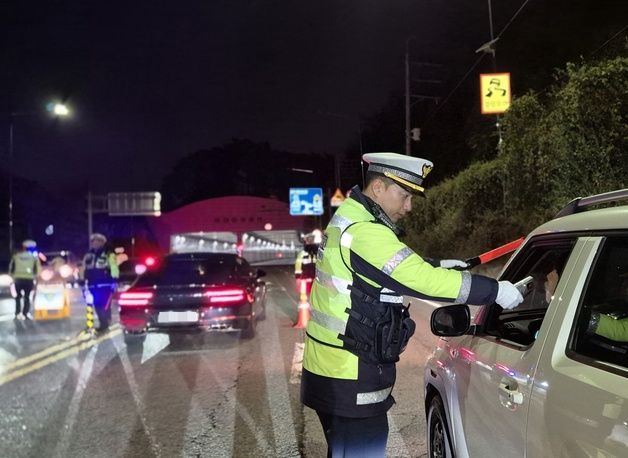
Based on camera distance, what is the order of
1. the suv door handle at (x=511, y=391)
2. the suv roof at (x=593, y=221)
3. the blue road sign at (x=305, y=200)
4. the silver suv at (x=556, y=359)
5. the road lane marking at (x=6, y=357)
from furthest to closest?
the blue road sign at (x=305, y=200) < the road lane marking at (x=6, y=357) < the suv door handle at (x=511, y=391) < the suv roof at (x=593, y=221) < the silver suv at (x=556, y=359)

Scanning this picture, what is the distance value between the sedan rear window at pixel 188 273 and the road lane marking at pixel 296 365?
5.17 feet

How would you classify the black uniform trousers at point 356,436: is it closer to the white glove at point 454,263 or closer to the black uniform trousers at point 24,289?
the white glove at point 454,263

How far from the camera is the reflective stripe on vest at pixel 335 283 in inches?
97.4

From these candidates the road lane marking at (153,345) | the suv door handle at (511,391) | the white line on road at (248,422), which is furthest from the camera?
the road lane marking at (153,345)

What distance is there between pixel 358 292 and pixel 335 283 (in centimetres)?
11

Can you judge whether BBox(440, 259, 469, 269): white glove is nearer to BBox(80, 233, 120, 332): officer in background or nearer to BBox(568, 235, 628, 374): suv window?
BBox(568, 235, 628, 374): suv window

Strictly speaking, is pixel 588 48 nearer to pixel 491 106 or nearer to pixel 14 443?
pixel 491 106

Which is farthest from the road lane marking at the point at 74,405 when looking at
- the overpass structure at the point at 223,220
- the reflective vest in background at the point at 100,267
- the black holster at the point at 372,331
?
the overpass structure at the point at 223,220

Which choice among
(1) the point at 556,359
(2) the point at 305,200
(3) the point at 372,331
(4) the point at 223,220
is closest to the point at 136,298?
(3) the point at 372,331

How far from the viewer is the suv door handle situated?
217cm

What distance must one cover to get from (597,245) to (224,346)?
7.60m

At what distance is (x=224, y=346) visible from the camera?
29.6 ft

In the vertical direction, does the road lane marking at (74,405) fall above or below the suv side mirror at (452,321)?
below

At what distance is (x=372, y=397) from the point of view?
8.18 ft
